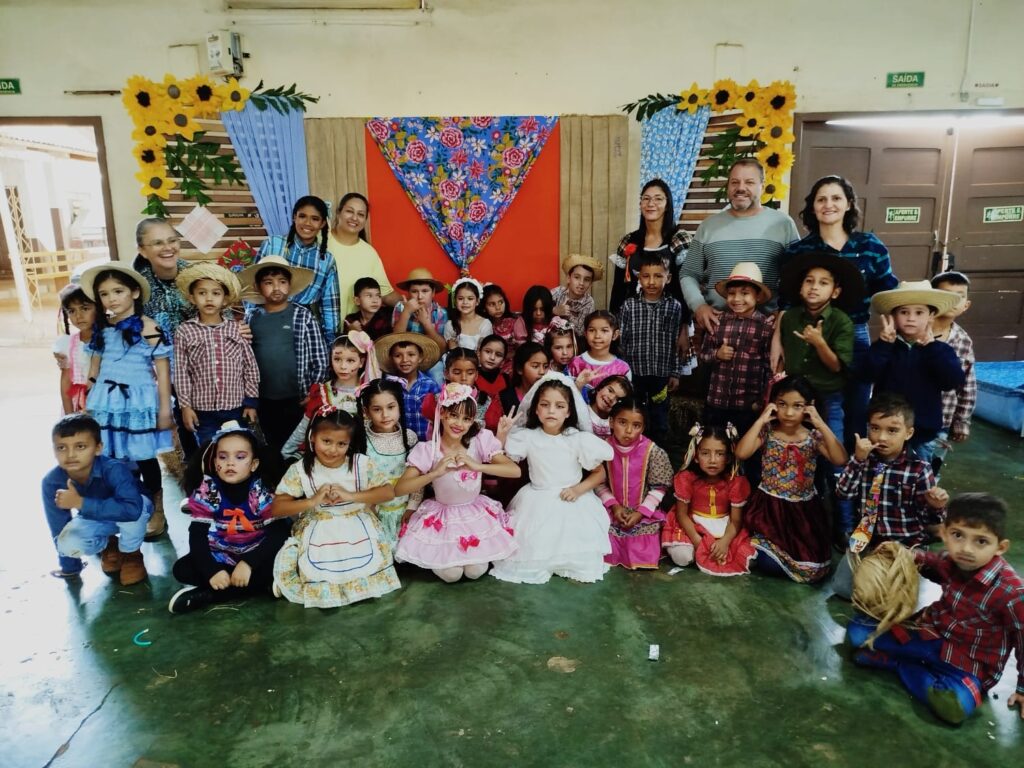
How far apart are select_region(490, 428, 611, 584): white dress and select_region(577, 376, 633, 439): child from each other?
0.25 m

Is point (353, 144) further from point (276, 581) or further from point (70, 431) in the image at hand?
point (276, 581)

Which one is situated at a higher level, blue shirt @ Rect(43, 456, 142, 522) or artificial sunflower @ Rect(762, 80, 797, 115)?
artificial sunflower @ Rect(762, 80, 797, 115)

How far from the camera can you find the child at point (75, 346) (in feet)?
11.0

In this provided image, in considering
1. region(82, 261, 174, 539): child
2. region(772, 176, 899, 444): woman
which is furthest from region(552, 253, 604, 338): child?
region(82, 261, 174, 539): child

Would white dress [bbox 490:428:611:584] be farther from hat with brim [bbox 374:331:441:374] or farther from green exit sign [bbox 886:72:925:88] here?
green exit sign [bbox 886:72:925:88]

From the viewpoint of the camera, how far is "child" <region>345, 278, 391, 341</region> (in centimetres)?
404

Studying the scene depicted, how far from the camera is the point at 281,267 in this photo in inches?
141

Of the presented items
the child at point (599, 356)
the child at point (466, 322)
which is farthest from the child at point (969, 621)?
the child at point (466, 322)

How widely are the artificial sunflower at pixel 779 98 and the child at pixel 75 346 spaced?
451 cm

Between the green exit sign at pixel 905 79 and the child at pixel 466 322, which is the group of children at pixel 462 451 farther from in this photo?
the green exit sign at pixel 905 79

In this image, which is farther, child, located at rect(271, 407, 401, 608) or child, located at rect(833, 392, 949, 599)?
child, located at rect(271, 407, 401, 608)

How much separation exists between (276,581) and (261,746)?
0.89 meters

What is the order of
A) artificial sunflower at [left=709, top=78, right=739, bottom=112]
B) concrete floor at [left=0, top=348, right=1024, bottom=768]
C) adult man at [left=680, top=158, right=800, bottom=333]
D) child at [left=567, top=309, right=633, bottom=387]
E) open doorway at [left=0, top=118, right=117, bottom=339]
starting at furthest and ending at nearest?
1. open doorway at [left=0, top=118, right=117, bottom=339]
2. artificial sunflower at [left=709, top=78, right=739, bottom=112]
3. child at [left=567, top=309, right=633, bottom=387]
4. adult man at [left=680, top=158, right=800, bottom=333]
5. concrete floor at [left=0, top=348, right=1024, bottom=768]

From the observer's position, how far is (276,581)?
2.89 m
